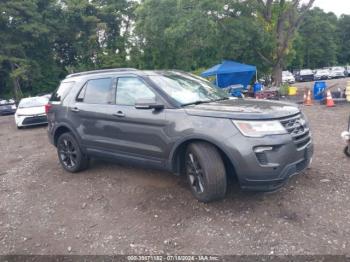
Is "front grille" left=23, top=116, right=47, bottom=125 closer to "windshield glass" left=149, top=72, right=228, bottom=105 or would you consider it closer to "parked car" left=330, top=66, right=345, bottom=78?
"windshield glass" left=149, top=72, right=228, bottom=105

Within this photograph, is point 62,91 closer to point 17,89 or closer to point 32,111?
point 32,111

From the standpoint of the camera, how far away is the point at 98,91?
214 inches

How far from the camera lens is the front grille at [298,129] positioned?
386cm

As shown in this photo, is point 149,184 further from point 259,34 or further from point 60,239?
point 259,34

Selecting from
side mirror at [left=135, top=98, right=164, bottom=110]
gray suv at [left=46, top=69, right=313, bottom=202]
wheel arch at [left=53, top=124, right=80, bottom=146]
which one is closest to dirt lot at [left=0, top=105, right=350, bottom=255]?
gray suv at [left=46, top=69, right=313, bottom=202]

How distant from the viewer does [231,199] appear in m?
4.35

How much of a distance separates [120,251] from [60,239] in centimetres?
83

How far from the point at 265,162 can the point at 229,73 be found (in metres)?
16.2

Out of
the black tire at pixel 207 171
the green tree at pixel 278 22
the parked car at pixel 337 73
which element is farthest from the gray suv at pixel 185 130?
the parked car at pixel 337 73

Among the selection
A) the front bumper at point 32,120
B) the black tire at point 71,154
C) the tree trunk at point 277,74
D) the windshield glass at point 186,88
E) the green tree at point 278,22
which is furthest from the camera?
the tree trunk at point 277,74

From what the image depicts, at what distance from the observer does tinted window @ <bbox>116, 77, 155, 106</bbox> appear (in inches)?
184

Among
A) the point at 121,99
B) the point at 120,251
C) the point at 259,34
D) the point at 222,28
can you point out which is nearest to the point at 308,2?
the point at 259,34

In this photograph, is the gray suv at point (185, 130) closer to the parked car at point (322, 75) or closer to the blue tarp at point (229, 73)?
A: the blue tarp at point (229, 73)

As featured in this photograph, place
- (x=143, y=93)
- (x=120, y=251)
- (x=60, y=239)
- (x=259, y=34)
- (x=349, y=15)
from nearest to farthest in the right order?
1. (x=120, y=251)
2. (x=60, y=239)
3. (x=143, y=93)
4. (x=259, y=34)
5. (x=349, y=15)
